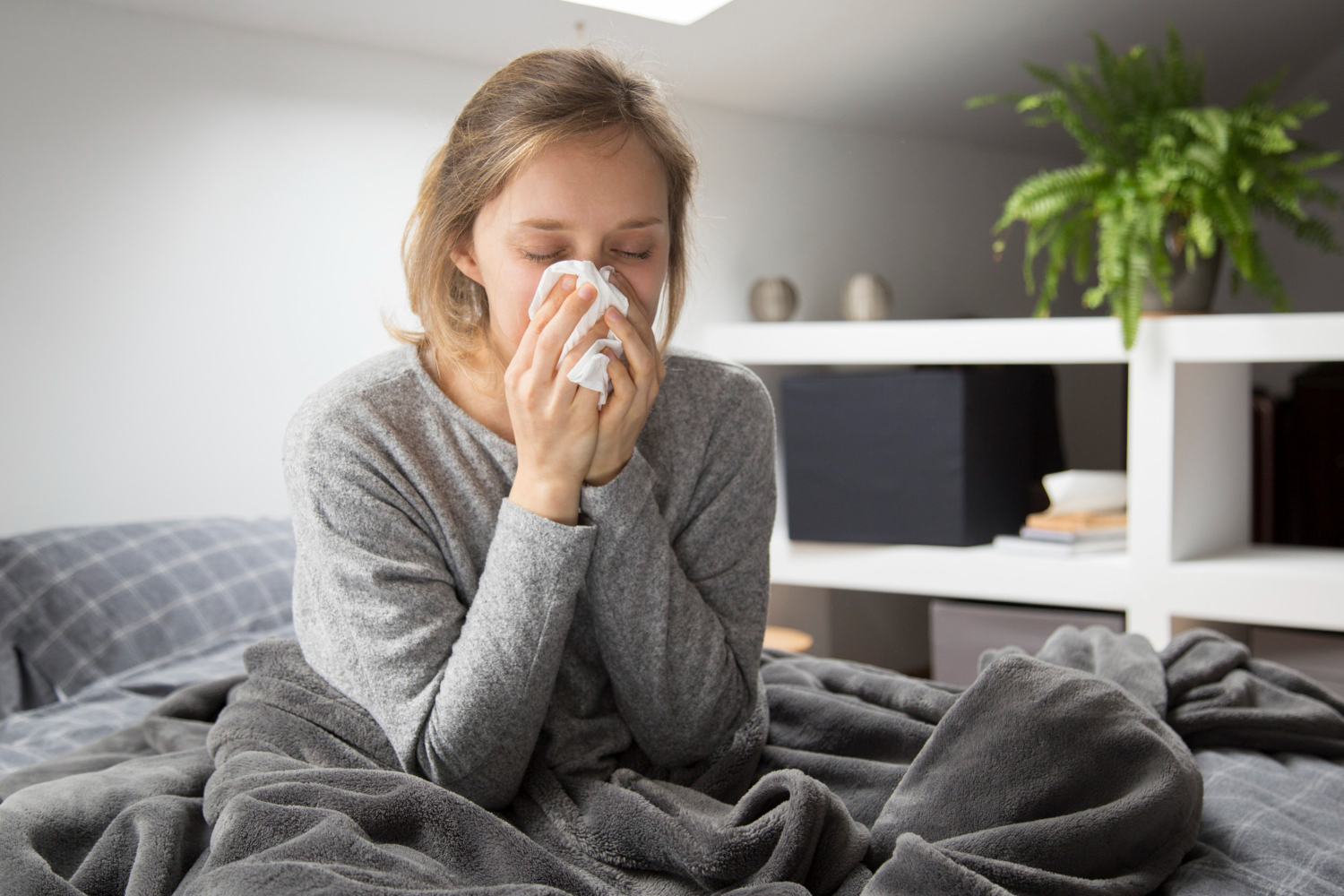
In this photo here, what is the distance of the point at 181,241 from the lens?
6.45ft

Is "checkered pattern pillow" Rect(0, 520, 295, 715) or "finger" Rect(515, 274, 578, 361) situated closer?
"finger" Rect(515, 274, 578, 361)

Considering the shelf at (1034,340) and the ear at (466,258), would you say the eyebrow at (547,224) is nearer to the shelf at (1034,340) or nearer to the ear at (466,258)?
the ear at (466,258)

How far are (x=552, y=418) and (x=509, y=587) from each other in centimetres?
15

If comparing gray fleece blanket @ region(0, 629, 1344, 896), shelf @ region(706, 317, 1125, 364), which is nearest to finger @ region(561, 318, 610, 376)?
gray fleece blanket @ region(0, 629, 1344, 896)

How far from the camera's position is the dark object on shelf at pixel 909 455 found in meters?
2.30

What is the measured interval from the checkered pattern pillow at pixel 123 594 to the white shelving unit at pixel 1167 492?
1.20m

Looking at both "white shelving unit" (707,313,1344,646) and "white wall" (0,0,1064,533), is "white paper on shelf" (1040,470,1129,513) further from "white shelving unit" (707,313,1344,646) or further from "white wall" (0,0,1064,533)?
"white wall" (0,0,1064,533)

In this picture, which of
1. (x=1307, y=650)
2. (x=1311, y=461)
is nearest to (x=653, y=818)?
(x=1307, y=650)

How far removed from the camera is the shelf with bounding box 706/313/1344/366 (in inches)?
76.5

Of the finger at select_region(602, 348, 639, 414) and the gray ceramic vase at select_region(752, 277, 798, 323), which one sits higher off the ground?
the gray ceramic vase at select_region(752, 277, 798, 323)

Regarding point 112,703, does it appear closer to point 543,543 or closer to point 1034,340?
point 543,543

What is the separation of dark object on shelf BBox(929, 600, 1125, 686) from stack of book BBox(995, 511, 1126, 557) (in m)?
0.13

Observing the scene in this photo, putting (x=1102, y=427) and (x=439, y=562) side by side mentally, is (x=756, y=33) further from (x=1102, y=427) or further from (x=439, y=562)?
(x=1102, y=427)

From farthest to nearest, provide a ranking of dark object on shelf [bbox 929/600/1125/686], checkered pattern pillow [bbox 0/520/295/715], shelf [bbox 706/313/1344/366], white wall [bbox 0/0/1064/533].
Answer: dark object on shelf [bbox 929/600/1125/686], shelf [bbox 706/313/1344/366], white wall [bbox 0/0/1064/533], checkered pattern pillow [bbox 0/520/295/715]
